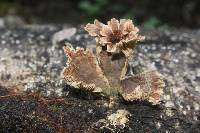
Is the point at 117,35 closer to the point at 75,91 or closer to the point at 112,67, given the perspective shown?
the point at 112,67

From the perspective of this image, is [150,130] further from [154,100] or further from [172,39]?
[172,39]

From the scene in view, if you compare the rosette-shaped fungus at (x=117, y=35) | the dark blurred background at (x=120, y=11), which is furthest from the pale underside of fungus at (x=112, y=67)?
the dark blurred background at (x=120, y=11)

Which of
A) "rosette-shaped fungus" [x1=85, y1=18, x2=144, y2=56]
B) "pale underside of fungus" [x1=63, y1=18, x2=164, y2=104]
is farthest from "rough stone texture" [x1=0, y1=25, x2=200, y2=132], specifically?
"rosette-shaped fungus" [x1=85, y1=18, x2=144, y2=56]

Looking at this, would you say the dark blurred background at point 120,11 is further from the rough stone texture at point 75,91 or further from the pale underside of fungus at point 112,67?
the pale underside of fungus at point 112,67

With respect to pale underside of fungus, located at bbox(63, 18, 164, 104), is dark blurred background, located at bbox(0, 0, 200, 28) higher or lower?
higher

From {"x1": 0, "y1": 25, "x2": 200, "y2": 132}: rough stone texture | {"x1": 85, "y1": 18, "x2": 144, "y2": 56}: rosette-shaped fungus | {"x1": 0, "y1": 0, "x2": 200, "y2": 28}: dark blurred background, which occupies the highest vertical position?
{"x1": 0, "y1": 0, "x2": 200, "y2": 28}: dark blurred background

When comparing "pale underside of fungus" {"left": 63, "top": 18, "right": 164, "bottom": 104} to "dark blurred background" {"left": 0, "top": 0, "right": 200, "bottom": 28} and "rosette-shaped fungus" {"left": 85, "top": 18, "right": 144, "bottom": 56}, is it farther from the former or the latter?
"dark blurred background" {"left": 0, "top": 0, "right": 200, "bottom": 28}

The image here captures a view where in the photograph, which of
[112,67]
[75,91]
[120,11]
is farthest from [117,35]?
[120,11]
